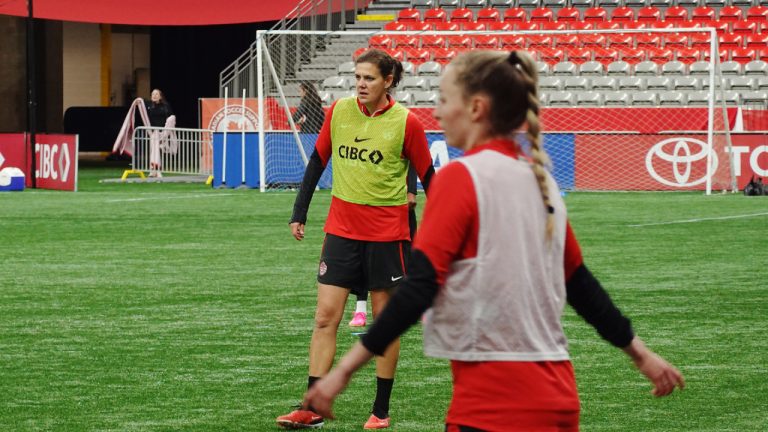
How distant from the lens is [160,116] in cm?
3112

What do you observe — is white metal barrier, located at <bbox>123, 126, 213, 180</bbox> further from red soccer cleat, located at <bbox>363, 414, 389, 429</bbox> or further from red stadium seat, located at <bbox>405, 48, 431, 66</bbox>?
red soccer cleat, located at <bbox>363, 414, 389, 429</bbox>

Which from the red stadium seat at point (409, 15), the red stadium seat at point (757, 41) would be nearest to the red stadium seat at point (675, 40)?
the red stadium seat at point (757, 41)

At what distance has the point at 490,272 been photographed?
11.1 ft

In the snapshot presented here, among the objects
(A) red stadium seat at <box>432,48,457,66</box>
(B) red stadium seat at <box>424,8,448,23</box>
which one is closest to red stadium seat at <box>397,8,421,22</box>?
(B) red stadium seat at <box>424,8,448,23</box>

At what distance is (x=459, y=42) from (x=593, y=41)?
3085mm

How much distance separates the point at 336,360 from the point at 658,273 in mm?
5354

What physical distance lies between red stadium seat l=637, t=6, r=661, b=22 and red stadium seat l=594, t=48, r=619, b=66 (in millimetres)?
1650

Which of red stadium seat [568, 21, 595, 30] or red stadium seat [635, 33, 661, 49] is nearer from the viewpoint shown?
red stadium seat [635, 33, 661, 49]

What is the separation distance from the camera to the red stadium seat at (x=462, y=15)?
33.8 meters

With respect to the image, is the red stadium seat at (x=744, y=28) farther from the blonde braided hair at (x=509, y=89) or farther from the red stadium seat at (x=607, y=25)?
the blonde braided hair at (x=509, y=89)

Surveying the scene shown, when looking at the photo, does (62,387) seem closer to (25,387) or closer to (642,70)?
(25,387)

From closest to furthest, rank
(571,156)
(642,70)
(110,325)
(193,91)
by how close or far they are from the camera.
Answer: (110,325) < (571,156) < (642,70) < (193,91)

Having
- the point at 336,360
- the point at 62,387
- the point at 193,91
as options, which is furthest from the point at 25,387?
the point at 193,91

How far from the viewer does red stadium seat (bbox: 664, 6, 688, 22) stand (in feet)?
105
